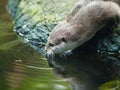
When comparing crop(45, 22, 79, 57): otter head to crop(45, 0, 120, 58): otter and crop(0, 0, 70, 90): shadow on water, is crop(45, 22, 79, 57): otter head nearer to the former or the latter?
crop(45, 0, 120, 58): otter

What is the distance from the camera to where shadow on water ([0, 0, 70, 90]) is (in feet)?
20.9

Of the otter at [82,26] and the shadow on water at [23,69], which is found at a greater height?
the otter at [82,26]

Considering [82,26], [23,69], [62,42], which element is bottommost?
[23,69]

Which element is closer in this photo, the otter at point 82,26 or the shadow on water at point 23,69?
the shadow on water at point 23,69

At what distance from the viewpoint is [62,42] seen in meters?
7.36

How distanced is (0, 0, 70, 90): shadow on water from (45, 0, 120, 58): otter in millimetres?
339

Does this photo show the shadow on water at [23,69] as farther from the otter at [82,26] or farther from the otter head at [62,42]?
the otter at [82,26]

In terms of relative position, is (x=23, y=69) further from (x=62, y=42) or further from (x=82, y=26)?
(x=82, y=26)

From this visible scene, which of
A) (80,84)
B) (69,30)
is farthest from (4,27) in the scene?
(80,84)

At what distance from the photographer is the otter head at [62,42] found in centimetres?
734

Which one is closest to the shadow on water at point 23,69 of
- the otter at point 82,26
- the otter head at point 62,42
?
the otter head at point 62,42

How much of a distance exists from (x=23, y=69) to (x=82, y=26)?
3.77 feet

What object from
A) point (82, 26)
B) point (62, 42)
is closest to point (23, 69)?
point (62, 42)

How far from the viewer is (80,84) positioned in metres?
6.45
